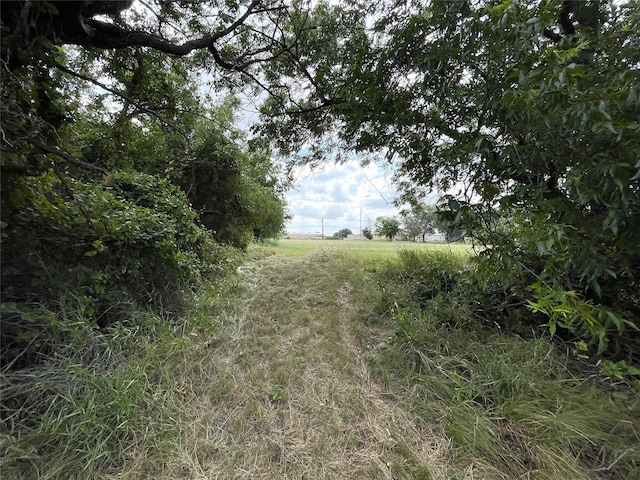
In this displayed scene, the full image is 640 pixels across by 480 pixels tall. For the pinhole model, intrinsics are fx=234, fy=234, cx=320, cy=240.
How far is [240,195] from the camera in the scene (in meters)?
5.43

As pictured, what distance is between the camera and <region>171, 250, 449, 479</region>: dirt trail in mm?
1117

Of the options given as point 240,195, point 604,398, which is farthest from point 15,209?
point 240,195

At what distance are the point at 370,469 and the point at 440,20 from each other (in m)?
2.75

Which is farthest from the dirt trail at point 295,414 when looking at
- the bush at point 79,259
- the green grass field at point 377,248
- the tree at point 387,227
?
the tree at point 387,227

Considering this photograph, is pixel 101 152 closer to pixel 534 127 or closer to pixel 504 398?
pixel 534 127

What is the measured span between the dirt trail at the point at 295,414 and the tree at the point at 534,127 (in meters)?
1.02

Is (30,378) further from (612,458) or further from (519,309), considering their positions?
(519,309)

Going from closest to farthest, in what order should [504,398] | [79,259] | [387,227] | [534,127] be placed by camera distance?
[534,127], [504,398], [79,259], [387,227]

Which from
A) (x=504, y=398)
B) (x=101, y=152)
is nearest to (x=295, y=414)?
(x=504, y=398)

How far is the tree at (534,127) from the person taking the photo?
0.95m

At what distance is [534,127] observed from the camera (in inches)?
44.3

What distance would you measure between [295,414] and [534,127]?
1992mm

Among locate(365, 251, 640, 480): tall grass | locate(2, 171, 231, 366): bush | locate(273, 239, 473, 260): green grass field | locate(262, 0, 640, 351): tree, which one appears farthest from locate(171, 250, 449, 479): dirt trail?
locate(273, 239, 473, 260): green grass field

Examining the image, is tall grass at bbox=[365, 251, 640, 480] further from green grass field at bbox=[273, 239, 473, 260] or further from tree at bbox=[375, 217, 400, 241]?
tree at bbox=[375, 217, 400, 241]
